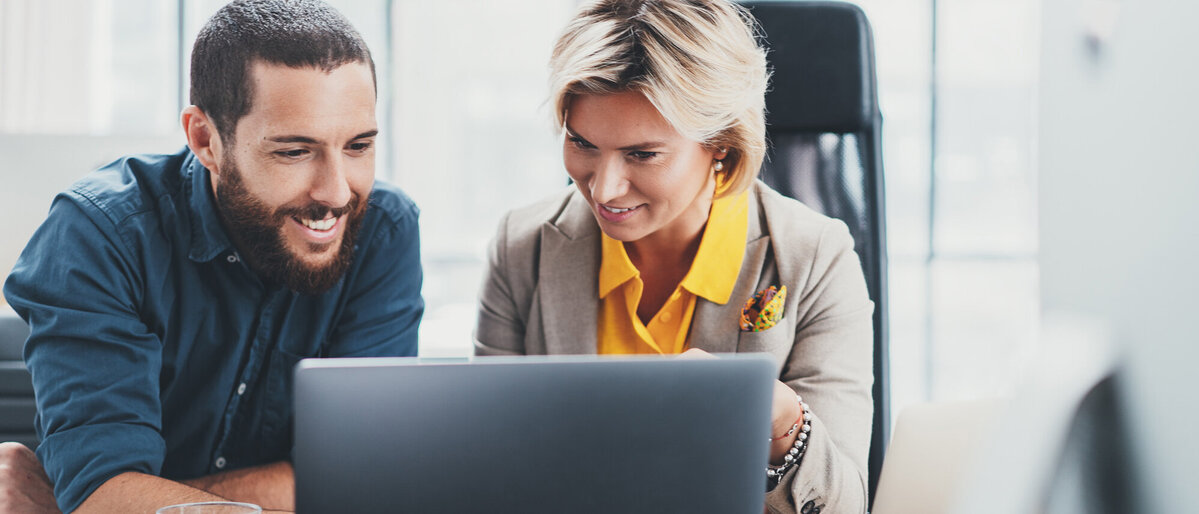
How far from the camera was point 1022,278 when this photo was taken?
450 centimetres

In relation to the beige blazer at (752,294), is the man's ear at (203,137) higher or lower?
higher

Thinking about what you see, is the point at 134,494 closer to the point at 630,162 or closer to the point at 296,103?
the point at 296,103

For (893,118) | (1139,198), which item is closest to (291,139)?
(1139,198)

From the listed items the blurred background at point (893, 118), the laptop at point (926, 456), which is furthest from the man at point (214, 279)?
the blurred background at point (893, 118)

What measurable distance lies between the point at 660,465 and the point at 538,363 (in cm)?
11

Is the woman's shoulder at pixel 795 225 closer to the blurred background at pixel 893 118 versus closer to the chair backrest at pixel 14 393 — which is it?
the chair backrest at pixel 14 393

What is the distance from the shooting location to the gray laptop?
57 cm

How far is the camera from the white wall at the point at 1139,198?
0.24m

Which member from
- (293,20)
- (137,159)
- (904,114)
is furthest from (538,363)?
(904,114)

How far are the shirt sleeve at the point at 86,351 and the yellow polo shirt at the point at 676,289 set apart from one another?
24.0 inches

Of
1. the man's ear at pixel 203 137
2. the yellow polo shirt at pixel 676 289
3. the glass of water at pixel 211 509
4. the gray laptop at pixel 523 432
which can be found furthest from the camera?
the yellow polo shirt at pixel 676 289

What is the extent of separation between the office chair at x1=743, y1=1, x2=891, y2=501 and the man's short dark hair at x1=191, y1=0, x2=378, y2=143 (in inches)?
26.5

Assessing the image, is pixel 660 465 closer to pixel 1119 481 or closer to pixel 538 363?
pixel 538 363

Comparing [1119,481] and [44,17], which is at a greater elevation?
[44,17]
